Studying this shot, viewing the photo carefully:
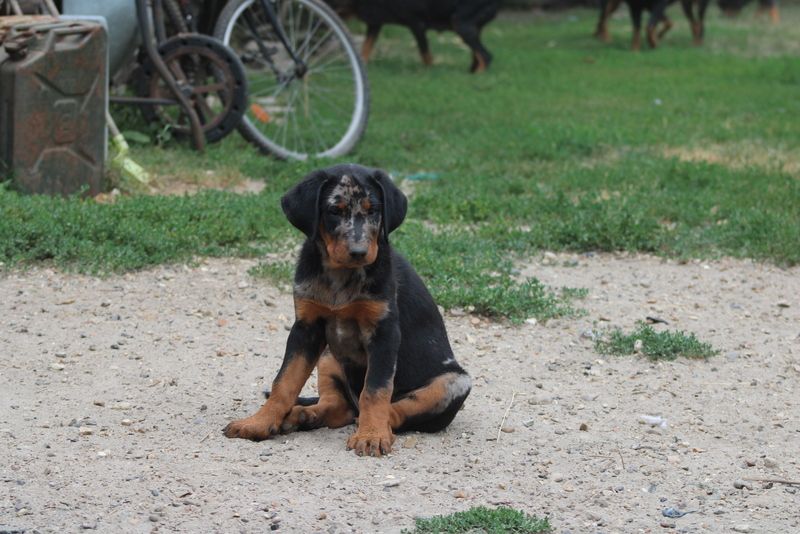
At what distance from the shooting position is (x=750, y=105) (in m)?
13.6

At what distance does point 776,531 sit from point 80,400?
9.21 ft

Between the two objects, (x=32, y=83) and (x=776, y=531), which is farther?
(x=32, y=83)

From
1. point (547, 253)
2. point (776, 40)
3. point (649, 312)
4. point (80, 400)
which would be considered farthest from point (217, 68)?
point (776, 40)

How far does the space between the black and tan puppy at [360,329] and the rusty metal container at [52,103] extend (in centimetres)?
345

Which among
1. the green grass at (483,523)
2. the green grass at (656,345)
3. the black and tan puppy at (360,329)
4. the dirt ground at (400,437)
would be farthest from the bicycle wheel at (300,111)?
the green grass at (483,523)

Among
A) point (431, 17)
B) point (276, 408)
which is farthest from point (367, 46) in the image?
point (276, 408)

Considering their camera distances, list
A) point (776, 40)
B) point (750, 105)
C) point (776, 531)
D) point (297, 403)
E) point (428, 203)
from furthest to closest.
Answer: point (776, 40)
point (750, 105)
point (428, 203)
point (297, 403)
point (776, 531)

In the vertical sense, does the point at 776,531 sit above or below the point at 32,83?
below

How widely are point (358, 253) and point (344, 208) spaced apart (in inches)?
8.9

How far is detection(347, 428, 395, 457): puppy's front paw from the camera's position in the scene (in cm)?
473

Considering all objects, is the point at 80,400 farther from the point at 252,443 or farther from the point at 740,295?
the point at 740,295

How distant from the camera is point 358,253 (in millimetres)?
4531

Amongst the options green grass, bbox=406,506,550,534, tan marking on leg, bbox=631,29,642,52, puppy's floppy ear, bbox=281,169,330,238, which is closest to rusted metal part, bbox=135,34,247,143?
puppy's floppy ear, bbox=281,169,330,238

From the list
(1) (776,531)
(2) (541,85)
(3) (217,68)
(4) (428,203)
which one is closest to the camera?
(1) (776,531)
